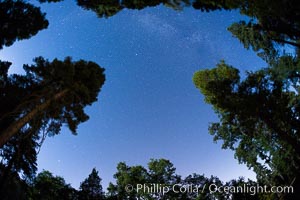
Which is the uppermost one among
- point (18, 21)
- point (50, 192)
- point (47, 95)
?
point (18, 21)

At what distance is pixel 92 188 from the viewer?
3200 centimetres

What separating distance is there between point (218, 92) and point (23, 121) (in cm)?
1425

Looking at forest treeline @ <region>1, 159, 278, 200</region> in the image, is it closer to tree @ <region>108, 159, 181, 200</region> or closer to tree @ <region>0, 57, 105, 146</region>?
tree @ <region>108, 159, 181, 200</region>

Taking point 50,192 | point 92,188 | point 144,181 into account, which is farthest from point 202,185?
point 50,192

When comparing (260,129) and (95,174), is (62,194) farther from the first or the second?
(260,129)

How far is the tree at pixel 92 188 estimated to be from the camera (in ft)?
102

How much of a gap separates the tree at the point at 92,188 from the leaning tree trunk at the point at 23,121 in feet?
73.8

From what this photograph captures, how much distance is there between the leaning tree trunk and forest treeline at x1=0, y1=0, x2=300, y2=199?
42 millimetres

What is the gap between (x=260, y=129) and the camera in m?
17.4

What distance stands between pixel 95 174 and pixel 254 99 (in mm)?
25123

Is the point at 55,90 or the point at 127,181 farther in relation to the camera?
the point at 127,181

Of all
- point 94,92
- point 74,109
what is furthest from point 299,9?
point 74,109

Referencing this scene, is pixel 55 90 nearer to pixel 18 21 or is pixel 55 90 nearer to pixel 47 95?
pixel 47 95

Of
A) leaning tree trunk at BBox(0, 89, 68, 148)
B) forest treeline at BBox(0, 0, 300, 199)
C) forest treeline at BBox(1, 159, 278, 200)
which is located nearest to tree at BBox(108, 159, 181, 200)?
forest treeline at BBox(1, 159, 278, 200)
